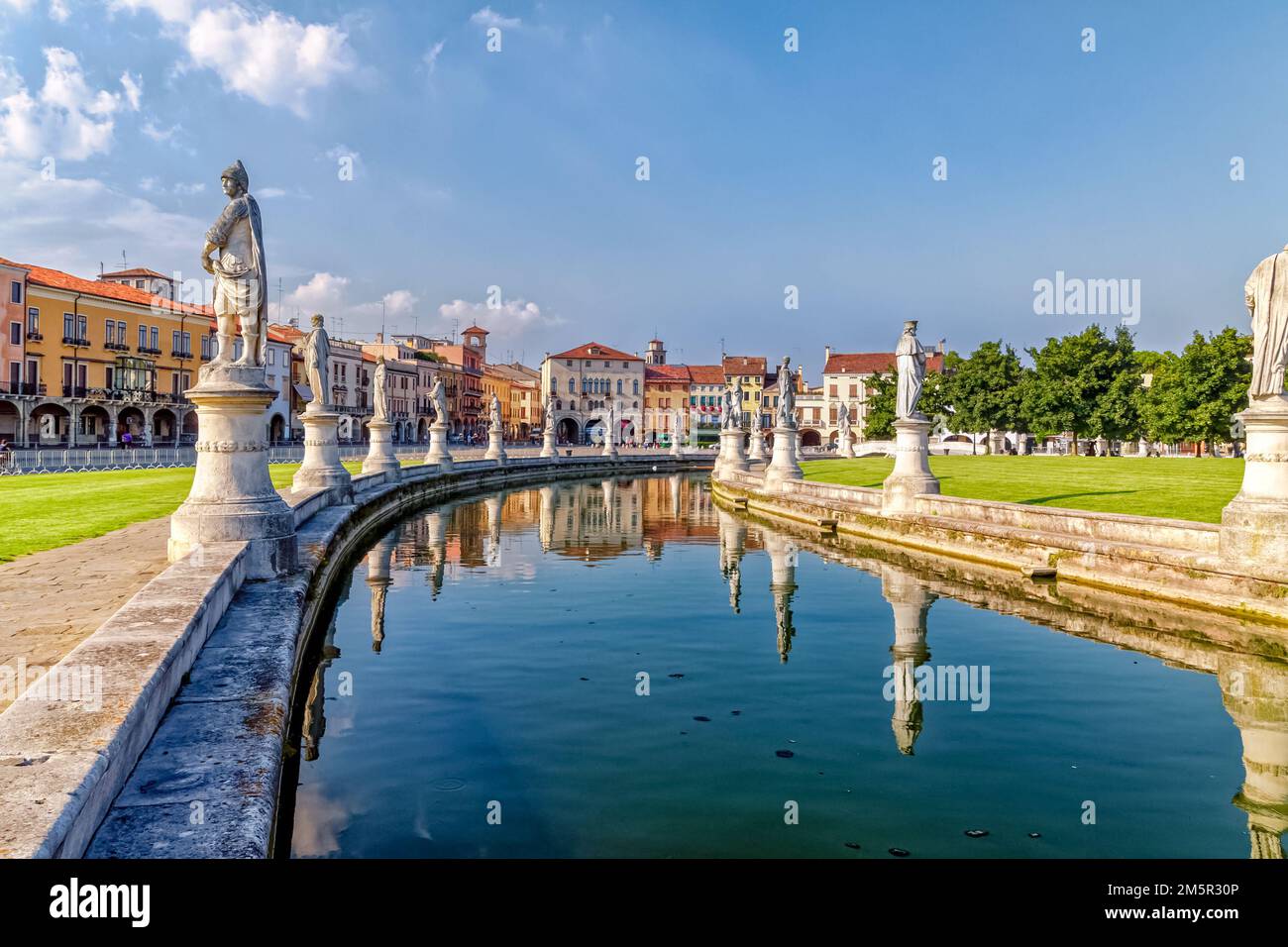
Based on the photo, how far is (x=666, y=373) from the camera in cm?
11294

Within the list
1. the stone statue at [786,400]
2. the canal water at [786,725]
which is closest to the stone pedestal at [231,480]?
the canal water at [786,725]

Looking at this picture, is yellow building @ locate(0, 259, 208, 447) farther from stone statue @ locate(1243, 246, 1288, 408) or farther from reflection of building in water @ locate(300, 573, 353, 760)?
stone statue @ locate(1243, 246, 1288, 408)

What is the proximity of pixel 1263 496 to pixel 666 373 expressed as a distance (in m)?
104

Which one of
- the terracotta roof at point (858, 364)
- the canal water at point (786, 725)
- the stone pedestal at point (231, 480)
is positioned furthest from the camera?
the terracotta roof at point (858, 364)

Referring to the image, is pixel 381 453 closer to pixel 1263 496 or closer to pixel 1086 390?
pixel 1263 496

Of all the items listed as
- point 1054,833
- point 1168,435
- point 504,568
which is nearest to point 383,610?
point 504,568

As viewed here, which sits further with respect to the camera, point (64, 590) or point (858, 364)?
point (858, 364)

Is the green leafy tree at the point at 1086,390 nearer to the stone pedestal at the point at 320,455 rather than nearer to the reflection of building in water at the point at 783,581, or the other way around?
the reflection of building in water at the point at 783,581

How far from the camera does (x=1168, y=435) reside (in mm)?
53312

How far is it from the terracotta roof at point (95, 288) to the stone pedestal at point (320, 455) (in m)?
38.5

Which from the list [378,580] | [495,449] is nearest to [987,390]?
[495,449]

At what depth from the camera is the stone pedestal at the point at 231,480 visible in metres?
8.39

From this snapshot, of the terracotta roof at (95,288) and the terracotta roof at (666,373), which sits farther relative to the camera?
the terracotta roof at (666,373)

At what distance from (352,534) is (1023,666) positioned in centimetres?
1238
